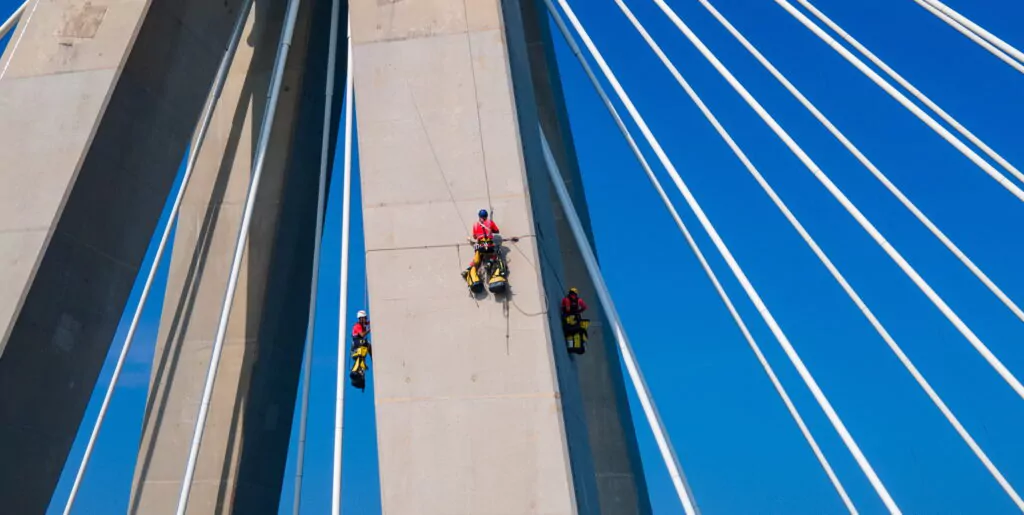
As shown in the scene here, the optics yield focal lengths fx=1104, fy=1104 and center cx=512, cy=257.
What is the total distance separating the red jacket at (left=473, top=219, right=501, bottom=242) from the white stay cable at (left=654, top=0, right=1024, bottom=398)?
11.8 feet

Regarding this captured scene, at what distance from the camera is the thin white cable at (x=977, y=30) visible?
10.3 meters

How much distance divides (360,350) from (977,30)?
708 centimetres

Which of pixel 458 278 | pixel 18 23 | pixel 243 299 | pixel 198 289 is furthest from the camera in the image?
pixel 243 299

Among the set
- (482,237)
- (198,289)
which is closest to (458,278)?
(482,237)

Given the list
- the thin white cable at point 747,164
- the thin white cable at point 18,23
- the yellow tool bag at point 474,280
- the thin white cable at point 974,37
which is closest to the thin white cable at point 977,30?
the thin white cable at point 974,37

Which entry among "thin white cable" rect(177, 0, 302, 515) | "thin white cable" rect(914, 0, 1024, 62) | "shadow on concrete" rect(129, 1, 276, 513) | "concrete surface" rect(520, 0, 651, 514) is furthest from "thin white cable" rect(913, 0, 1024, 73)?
"shadow on concrete" rect(129, 1, 276, 513)

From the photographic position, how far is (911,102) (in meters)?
11.1

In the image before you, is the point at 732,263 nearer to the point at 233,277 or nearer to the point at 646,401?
the point at 646,401

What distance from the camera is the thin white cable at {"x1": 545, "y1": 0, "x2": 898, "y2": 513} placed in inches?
397

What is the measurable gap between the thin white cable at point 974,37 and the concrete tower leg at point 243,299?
8.83 m

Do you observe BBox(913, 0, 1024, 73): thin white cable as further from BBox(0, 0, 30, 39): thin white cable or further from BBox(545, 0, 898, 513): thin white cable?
BBox(0, 0, 30, 39): thin white cable

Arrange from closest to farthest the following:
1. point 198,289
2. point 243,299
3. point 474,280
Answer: point 474,280, point 198,289, point 243,299

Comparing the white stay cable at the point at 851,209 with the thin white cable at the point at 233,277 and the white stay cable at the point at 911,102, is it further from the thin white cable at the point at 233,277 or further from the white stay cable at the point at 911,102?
the thin white cable at the point at 233,277

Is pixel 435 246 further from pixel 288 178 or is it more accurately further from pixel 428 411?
pixel 288 178
